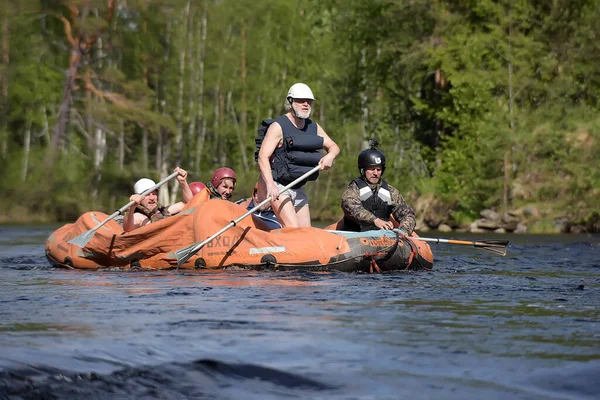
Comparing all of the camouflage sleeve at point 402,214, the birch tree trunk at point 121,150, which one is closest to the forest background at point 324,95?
the birch tree trunk at point 121,150

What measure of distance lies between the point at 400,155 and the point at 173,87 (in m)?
9.78

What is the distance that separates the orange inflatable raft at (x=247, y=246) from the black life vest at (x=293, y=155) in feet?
1.74

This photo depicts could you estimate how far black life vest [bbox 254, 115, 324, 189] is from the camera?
36.7ft

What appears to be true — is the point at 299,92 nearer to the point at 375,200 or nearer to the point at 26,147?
the point at 375,200

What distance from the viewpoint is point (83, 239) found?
12.1 m

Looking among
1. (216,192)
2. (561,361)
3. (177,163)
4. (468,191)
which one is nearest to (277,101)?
(177,163)

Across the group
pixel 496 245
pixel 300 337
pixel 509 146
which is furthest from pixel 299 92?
pixel 509 146

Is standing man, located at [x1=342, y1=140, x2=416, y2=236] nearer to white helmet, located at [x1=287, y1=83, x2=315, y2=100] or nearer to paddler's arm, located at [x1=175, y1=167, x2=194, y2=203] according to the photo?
white helmet, located at [x1=287, y1=83, x2=315, y2=100]

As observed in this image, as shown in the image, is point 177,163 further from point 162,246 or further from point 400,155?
point 162,246

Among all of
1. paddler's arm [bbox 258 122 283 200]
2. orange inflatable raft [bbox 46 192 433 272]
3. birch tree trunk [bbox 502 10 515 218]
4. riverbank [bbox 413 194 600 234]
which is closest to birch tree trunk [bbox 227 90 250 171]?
riverbank [bbox 413 194 600 234]

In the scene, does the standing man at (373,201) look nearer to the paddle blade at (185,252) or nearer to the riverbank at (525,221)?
the paddle blade at (185,252)

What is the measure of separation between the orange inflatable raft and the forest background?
14975 millimetres

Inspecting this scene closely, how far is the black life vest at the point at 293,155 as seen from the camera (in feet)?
36.7

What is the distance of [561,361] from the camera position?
565cm
